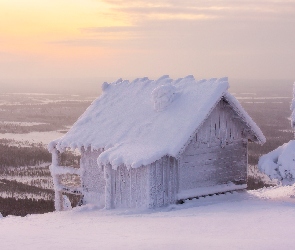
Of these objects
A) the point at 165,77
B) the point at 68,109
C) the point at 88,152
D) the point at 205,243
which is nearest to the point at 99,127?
the point at 88,152

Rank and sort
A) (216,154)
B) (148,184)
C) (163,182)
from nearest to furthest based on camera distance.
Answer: (148,184) < (163,182) < (216,154)

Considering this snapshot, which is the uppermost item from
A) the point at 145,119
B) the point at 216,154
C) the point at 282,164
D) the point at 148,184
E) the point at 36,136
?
the point at 145,119

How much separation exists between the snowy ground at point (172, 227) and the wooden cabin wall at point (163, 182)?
41 cm

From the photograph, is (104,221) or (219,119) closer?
(104,221)

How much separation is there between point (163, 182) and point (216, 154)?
8.65 ft

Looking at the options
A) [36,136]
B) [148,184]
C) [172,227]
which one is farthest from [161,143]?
[36,136]

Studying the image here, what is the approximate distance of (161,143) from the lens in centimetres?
1869

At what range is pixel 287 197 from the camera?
20.8 metres

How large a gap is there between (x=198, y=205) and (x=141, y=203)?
6.28ft

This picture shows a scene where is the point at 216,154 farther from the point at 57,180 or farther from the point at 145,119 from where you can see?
the point at 57,180

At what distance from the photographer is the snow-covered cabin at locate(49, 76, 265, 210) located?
18.6 meters

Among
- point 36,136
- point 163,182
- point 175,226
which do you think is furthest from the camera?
point 36,136

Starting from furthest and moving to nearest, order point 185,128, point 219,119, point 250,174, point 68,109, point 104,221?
point 68,109, point 250,174, point 219,119, point 185,128, point 104,221

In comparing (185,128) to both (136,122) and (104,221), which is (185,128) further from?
(104,221)
